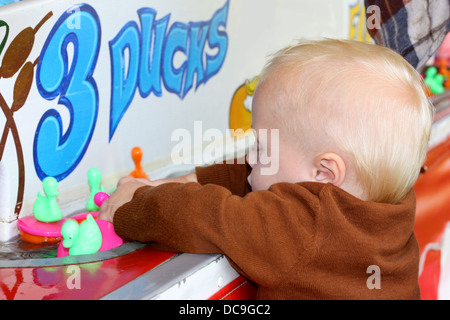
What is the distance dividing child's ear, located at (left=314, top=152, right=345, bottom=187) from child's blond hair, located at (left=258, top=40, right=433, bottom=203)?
0.6 inches

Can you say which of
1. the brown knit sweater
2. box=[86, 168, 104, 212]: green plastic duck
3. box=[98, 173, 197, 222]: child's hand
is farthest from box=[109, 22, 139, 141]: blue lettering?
the brown knit sweater

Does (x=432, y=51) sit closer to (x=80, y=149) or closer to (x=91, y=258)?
(x=80, y=149)

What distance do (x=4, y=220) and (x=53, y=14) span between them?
339 millimetres

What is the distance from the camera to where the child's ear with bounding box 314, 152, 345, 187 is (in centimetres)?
79

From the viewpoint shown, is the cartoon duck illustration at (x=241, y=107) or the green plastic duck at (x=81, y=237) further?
the cartoon duck illustration at (x=241, y=107)

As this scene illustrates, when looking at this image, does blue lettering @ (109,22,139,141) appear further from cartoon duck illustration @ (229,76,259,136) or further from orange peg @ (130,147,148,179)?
cartoon duck illustration @ (229,76,259,136)

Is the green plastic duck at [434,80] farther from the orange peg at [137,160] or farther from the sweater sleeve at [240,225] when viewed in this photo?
the sweater sleeve at [240,225]

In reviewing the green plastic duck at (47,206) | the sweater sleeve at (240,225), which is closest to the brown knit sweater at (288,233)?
the sweater sleeve at (240,225)

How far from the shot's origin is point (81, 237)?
0.79m

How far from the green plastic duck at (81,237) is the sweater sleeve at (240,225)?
0.24 feet

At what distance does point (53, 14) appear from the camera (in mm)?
935

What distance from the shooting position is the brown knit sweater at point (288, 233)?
74cm

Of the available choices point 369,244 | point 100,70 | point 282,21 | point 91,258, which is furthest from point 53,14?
point 282,21

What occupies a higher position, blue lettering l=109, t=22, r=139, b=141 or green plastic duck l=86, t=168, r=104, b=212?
blue lettering l=109, t=22, r=139, b=141
